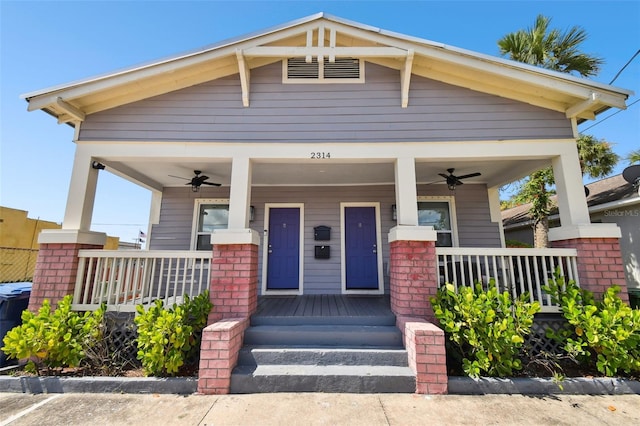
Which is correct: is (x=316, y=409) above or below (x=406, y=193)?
below

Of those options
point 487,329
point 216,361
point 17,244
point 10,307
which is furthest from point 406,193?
point 17,244

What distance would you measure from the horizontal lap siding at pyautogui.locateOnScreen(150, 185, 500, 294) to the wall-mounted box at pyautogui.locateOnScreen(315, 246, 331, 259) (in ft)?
0.24

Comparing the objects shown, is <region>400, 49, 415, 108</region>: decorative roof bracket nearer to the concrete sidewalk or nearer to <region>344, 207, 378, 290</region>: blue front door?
<region>344, 207, 378, 290</region>: blue front door

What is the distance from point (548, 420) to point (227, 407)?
292 centimetres

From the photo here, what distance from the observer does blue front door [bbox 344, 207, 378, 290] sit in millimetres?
5520

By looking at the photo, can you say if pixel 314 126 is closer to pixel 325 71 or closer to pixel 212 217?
pixel 325 71

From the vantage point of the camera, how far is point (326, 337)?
3301mm

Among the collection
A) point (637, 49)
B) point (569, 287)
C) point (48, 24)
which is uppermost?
point (48, 24)

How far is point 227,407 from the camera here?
Result: 2.47 m

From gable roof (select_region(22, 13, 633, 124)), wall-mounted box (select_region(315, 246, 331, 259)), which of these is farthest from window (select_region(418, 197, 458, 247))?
gable roof (select_region(22, 13, 633, 124))

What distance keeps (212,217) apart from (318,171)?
111 inches

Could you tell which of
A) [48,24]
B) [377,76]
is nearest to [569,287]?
[377,76]

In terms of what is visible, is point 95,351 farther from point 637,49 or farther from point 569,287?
point 637,49

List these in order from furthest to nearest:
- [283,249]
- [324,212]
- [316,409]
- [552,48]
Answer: [552,48] < [324,212] < [283,249] < [316,409]
